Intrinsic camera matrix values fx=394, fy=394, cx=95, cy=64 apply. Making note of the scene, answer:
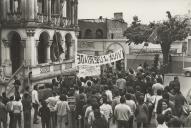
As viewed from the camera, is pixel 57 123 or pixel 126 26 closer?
pixel 57 123

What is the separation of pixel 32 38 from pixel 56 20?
13.2ft

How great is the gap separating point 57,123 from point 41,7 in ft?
57.7

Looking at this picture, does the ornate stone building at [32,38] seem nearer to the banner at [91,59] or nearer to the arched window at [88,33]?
the banner at [91,59]

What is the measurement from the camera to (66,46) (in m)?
34.3

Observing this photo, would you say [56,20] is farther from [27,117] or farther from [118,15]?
[118,15]

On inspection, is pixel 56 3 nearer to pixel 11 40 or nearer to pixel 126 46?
pixel 11 40

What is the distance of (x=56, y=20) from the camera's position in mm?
30844

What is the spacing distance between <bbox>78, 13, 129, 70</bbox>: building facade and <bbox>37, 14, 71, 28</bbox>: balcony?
11.4 m

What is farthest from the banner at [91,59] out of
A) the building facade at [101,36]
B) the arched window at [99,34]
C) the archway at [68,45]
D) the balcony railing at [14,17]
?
the arched window at [99,34]

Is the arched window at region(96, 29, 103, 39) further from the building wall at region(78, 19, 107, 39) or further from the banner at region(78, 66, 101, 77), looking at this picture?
the banner at region(78, 66, 101, 77)

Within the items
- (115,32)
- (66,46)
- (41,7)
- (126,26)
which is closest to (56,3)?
(41,7)

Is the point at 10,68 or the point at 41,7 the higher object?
the point at 41,7

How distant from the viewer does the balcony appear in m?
28.6

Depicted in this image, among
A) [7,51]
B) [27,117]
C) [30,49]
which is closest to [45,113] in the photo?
[27,117]
